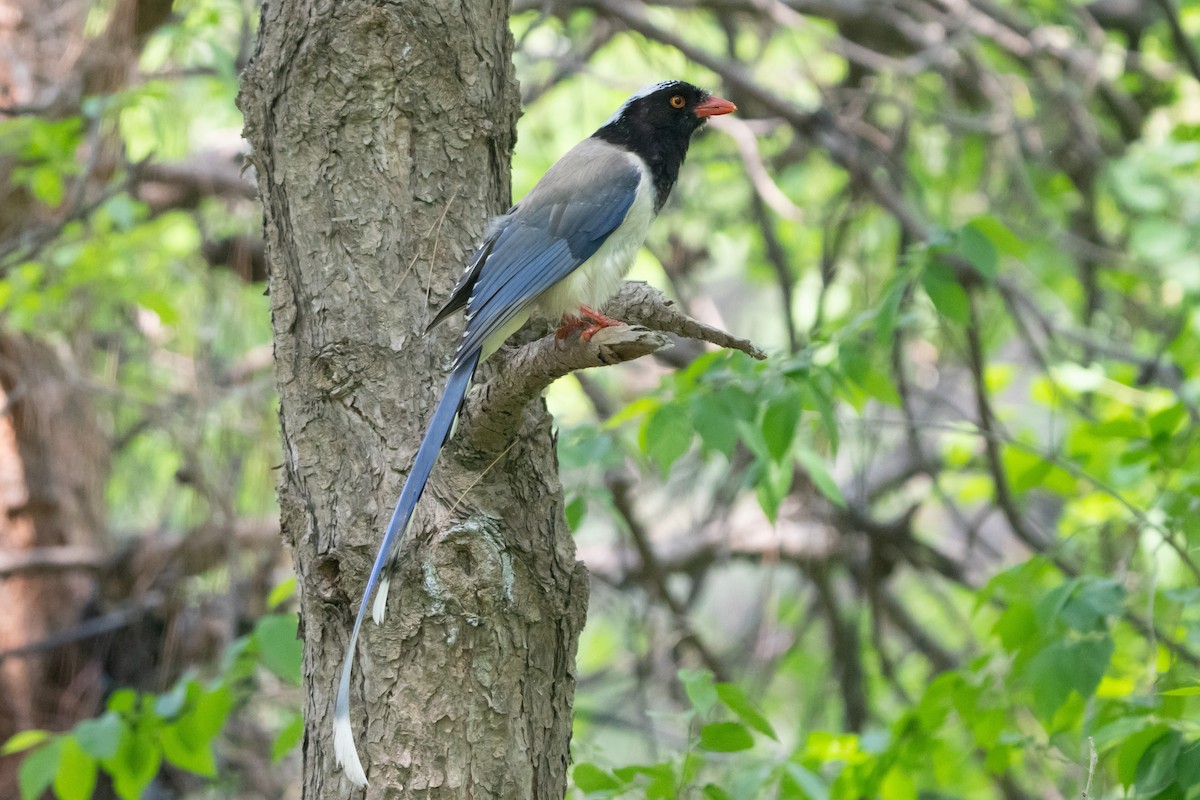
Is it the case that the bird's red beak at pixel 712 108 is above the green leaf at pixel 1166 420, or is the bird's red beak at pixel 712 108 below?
above

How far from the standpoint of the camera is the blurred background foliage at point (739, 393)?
3.24m

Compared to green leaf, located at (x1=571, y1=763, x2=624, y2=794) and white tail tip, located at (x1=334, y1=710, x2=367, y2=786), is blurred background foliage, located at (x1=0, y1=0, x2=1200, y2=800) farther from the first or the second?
white tail tip, located at (x1=334, y1=710, x2=367, y2=786)

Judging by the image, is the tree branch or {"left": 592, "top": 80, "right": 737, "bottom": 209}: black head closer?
the tree branch

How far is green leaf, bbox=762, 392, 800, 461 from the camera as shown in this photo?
9.36 feet

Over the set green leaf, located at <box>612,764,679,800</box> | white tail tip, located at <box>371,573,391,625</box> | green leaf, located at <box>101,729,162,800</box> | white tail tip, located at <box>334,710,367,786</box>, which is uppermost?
white tail tip, located at <box>371,573,391,625</box>

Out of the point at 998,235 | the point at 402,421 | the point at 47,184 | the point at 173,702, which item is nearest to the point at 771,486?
the point at 998,235

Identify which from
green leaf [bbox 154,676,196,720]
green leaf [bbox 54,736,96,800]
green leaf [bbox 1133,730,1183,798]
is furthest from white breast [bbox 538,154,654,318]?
green leaf [bbox 54,736,96,800]

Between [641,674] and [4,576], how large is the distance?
273cm

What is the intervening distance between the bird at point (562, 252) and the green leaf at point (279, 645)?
811 millimetres

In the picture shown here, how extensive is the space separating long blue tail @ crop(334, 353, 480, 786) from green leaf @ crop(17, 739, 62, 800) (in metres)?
1.31

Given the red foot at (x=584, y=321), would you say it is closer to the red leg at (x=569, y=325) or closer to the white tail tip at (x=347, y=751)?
the red leg at (x=569, y=325)

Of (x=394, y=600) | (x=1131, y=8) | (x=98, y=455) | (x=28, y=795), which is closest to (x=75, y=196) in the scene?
(x=98, y=455)

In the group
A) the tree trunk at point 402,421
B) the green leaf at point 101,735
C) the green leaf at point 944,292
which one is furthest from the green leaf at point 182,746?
the green leaf at point 944,292

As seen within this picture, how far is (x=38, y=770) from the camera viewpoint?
3.10 meters
